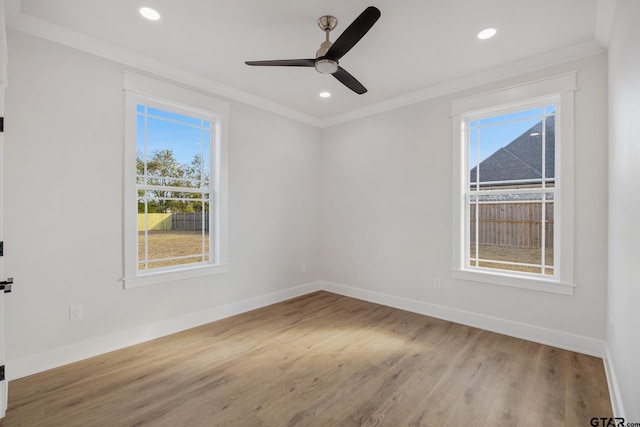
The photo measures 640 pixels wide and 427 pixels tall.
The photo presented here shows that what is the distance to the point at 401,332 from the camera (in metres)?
3.22

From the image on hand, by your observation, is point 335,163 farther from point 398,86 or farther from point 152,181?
point 152,181

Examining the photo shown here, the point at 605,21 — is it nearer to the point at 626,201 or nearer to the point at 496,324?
the point at 626,201

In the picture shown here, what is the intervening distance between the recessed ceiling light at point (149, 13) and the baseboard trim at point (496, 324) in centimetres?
394

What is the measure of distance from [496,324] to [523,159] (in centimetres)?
182

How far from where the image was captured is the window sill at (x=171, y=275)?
9.56ft

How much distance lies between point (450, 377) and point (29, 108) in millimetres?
4003

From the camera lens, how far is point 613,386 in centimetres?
208

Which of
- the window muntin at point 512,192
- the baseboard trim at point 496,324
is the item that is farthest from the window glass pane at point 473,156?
the baseboard trim at point 496,324

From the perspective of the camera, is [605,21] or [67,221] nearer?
[605,21]

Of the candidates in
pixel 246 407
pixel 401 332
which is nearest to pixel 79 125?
pixel 246 407

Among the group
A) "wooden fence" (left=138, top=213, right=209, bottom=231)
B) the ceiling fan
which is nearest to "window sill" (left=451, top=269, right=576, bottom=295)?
the ceiling fan

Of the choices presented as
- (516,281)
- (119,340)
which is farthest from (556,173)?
(119,340)

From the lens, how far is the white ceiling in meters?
2.22

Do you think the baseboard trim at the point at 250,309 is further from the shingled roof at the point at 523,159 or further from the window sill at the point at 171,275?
the shingled roof at the point at 523,159
